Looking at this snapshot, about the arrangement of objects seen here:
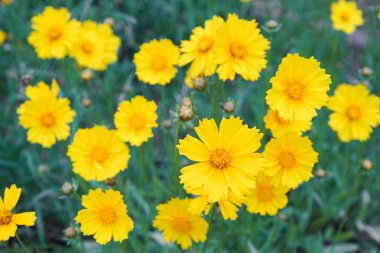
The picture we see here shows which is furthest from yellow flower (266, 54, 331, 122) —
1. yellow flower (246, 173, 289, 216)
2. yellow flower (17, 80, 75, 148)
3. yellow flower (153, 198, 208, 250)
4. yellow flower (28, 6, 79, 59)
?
yellow flower (28, 6, 79, 59)

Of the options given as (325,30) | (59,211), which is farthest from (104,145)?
(325,30)

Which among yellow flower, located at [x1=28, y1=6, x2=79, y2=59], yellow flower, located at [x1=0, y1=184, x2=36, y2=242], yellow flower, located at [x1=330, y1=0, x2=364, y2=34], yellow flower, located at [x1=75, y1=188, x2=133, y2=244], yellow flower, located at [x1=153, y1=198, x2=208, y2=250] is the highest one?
yellow flower, located at [x1=330, y1=0, x2=364, y2=34]

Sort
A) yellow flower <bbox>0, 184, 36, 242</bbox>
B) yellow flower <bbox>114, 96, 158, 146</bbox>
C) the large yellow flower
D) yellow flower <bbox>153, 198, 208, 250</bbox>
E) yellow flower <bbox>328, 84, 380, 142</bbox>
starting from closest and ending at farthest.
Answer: the large yellow flower < yellow flower <bbox>0, 184, 36, 242</bbox> < yellow flower <bbox>153, 198, 208, 250</bbox> < yellow flower <bbox>114, 96, 158, 146</bbox> < yellow flower <bbox>328, 84, 380, 142</bbox>

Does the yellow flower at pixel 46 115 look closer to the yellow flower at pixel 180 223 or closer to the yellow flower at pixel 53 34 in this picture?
the yellow flower at pixel 53 34

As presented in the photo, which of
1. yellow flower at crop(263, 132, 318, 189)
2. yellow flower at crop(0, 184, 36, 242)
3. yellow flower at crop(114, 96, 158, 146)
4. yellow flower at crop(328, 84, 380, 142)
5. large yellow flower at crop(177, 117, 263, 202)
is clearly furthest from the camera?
yellow flower at crop(328, 84, 380, 142)

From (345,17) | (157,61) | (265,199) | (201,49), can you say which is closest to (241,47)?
(201,49)

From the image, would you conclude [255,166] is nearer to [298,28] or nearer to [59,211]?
[59,211]

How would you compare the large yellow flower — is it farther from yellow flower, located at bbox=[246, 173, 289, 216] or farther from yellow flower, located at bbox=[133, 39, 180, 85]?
yellow flower, located at bbox=[133, 39, 180, 85]

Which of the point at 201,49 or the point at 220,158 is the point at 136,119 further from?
the point at 220,158
